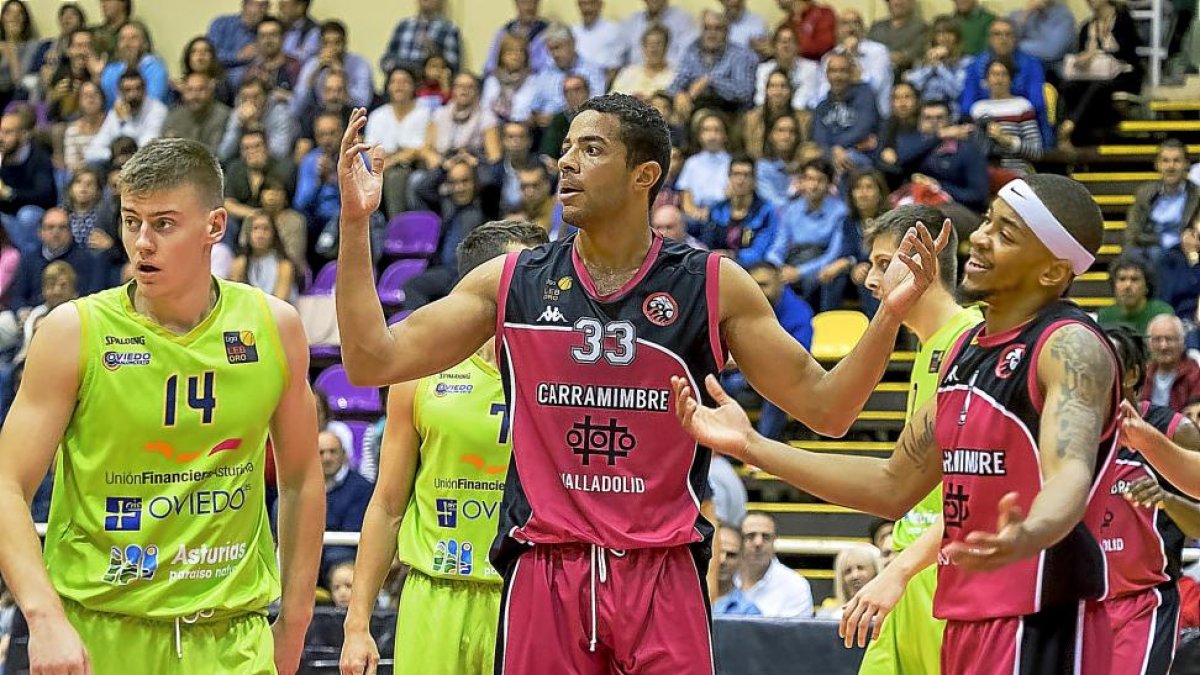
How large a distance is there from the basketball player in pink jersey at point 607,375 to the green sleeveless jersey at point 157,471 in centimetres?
57

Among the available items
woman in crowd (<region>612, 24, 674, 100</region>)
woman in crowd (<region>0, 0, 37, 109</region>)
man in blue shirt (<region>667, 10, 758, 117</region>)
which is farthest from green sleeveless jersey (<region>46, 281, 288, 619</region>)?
woman in crowd (<region>0, 0, 37, 109</region>)

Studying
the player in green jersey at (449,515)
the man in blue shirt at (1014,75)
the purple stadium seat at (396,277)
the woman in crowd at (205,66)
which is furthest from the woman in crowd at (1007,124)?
the player in green jersey at (449,515)

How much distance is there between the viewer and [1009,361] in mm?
4770

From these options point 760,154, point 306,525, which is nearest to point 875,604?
point 306,525

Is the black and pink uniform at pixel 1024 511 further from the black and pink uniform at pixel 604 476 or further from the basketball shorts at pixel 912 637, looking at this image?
the basketball shorts at pixel 912 637

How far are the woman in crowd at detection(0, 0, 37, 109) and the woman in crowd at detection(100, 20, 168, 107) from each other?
3.22ft

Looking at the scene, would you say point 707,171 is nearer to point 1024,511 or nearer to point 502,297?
point 502,297

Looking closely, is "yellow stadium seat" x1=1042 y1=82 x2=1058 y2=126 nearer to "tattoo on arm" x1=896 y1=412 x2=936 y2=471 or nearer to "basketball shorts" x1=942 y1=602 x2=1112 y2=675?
"tattoo on arm" x1=896 y1=412 x2=936 y2=471

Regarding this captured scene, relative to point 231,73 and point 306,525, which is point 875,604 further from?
point 231,73

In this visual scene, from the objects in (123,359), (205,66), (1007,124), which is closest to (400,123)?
(205,66)

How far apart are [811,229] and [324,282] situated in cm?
410

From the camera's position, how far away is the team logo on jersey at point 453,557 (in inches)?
250

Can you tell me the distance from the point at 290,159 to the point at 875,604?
11.9 meters

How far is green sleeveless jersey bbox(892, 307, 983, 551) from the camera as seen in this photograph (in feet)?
21.4
